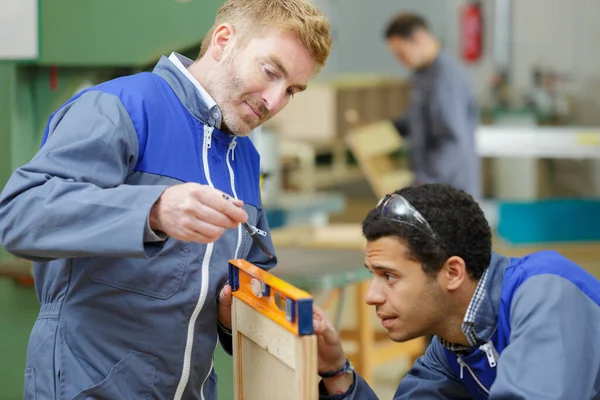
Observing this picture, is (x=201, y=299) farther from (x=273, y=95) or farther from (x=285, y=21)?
(x=285, y=21)

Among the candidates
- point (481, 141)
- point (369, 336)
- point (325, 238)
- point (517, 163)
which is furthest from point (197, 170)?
point (517, 163)

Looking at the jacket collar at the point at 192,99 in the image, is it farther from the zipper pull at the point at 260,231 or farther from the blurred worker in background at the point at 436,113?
the blurred worker in background at the point at 436,113

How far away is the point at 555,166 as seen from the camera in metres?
9.14

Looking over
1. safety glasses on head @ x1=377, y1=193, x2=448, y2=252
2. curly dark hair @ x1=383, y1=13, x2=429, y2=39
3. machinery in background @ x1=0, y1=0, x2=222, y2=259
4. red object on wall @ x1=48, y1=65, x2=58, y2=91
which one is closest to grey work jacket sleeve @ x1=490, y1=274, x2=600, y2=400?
safety glasses on head @ x1=377, y1=193, x2=448, y2=252

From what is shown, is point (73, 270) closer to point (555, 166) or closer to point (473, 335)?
point (473, 335)

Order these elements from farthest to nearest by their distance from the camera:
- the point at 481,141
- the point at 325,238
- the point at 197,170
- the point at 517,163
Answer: the point at 517,163 → the point at 481,141 → the point at 325,238 → the point at 197,170

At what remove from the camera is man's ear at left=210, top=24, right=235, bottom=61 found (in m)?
1.73

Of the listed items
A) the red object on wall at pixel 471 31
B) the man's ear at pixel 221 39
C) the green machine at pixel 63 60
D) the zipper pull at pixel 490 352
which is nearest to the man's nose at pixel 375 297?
the zipper pull at pixel 490 352

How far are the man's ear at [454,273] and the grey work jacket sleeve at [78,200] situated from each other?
2.08ft

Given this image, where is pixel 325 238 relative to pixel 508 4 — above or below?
below

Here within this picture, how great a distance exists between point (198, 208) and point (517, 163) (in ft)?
24.5

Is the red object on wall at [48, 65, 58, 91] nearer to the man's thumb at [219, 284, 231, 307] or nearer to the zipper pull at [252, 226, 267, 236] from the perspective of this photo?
the zipper pull at [252, 226, 267, 236]

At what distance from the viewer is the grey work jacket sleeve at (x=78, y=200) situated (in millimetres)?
1398

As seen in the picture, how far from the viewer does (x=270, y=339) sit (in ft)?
5.03
